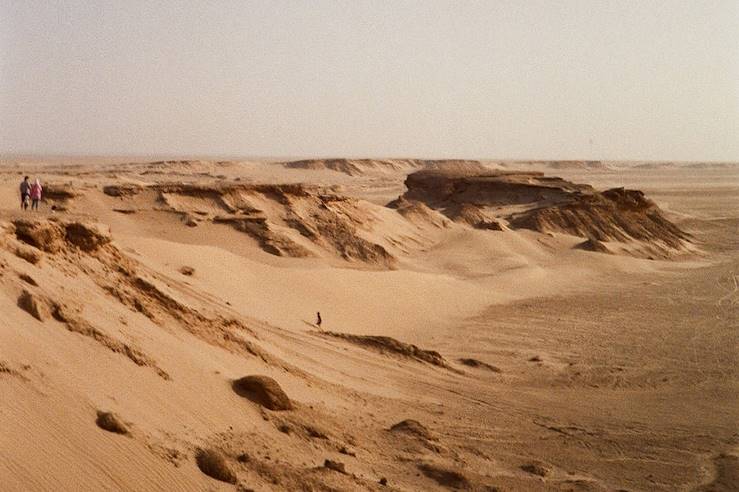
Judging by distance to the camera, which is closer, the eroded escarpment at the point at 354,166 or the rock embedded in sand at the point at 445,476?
the rock embedded in sand at the point at 445,476

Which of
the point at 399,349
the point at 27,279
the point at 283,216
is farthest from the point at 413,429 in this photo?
the point at 283,216

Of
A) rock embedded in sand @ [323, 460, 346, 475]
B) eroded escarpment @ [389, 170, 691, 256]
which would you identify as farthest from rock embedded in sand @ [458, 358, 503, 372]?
eroded escarpment @ [389, 170, 691, 256]

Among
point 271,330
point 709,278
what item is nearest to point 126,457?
point 271,330

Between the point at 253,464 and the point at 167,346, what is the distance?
246cm

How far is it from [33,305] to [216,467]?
2.84 m

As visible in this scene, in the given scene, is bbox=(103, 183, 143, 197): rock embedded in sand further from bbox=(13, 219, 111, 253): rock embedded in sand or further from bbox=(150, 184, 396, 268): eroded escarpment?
bbox=(13, 219, 111, 253): rock embedded in sand

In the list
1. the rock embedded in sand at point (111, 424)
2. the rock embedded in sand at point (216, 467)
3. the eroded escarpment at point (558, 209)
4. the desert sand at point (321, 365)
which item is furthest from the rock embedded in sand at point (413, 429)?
the eroded escarpment at point (558, 209)

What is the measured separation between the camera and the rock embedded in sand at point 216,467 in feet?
20.8

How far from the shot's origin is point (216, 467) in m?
6.37

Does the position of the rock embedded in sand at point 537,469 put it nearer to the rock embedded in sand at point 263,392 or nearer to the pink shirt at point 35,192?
the rock embedded in sand at point 263,392

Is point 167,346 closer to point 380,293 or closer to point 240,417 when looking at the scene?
point 240,417

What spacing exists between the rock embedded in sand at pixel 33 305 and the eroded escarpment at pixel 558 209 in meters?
24.9

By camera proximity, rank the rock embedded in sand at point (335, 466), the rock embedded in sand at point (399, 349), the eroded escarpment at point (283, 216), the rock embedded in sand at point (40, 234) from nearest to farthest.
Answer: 1. the rock embedded in sand at point (335, 466)
2. the rock embedded in sand at point (40, 234)
3. the rock embedded in sand at point (399, 349)
4. the eroded escarpment at point (283, 216)

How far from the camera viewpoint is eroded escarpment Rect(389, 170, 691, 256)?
33.1 metres
